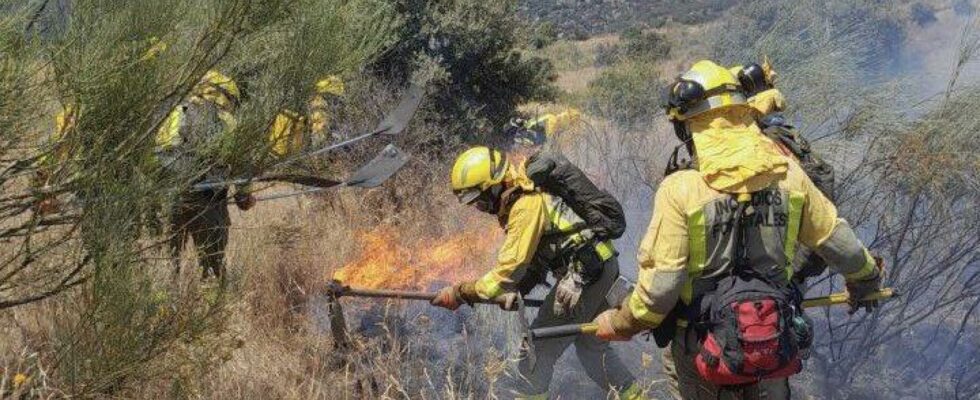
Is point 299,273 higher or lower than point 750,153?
lower

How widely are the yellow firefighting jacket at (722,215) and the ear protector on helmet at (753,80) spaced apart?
1291mm

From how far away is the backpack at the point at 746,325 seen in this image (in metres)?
2.62

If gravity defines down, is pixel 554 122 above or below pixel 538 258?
below

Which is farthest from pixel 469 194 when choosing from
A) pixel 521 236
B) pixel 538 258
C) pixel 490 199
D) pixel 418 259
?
pixel 418 259

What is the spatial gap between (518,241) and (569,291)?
41 cm

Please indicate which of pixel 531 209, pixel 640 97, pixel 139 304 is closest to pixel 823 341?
pixel 531 209

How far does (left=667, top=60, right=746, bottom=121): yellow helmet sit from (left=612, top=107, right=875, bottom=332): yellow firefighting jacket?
4cm

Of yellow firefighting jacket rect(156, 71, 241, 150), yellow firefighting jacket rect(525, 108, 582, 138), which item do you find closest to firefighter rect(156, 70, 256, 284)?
yellow firefighting jacket rect(156, 71, 241, 150)

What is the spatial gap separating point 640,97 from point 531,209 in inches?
274

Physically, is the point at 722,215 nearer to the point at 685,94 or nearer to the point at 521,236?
the point at 685,94

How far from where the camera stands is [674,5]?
43.0m

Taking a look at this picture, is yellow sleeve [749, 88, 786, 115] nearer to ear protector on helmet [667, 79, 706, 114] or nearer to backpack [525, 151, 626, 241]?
backpack [525, 151, 626, 241]

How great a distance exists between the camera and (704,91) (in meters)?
2.74

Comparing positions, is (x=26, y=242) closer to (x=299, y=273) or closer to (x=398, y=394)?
(x=398, y=394)
